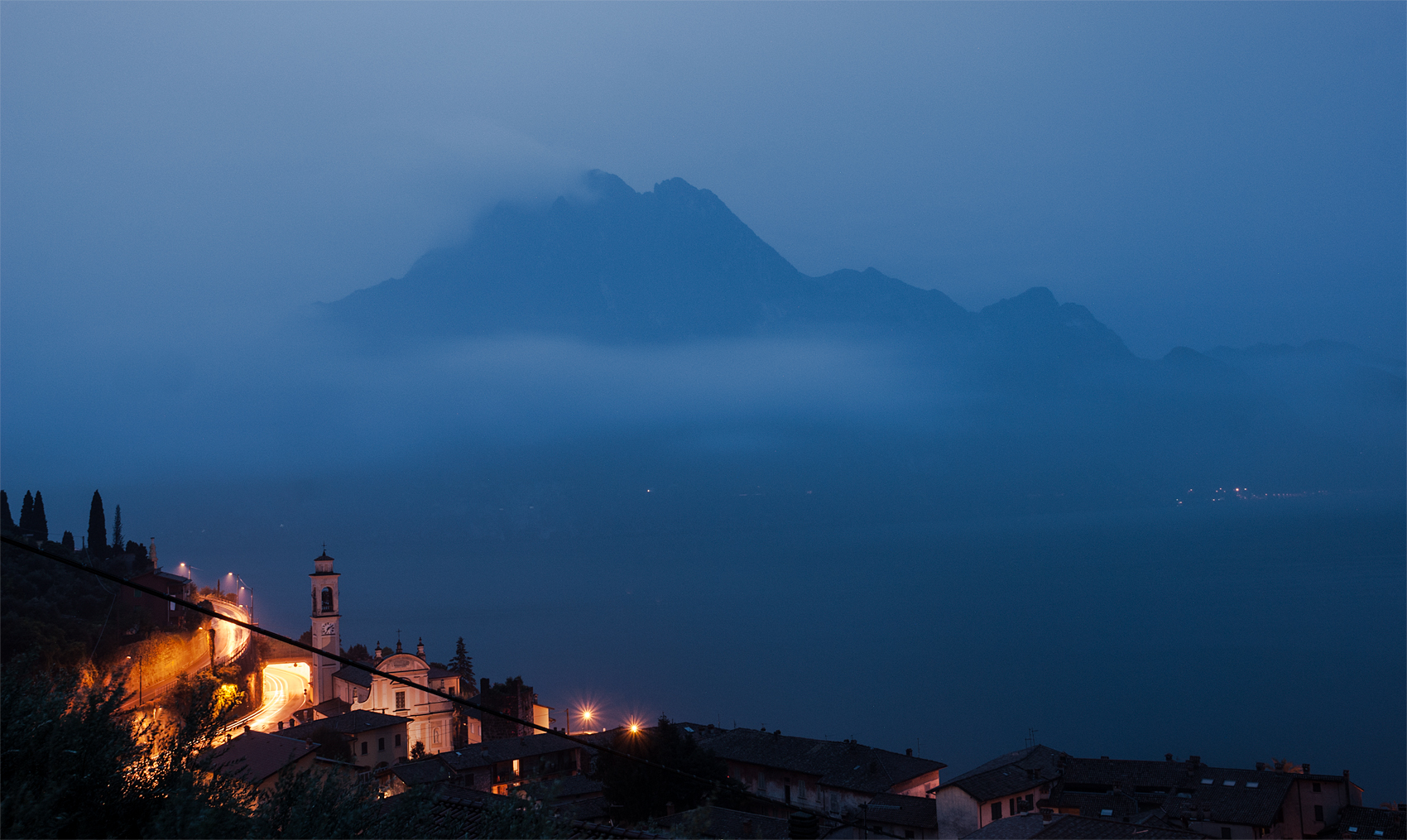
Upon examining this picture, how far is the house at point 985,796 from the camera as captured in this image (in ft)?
55.8

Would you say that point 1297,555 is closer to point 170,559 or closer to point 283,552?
point 170,559

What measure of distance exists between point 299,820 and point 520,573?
5039 inches

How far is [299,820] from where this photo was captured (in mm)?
5172

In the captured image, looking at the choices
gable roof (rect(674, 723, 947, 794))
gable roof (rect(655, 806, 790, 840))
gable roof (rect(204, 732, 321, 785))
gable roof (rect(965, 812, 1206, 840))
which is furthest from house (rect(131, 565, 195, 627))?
gable roof (rect(965, 812, 1206, 840))

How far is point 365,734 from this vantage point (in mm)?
22078

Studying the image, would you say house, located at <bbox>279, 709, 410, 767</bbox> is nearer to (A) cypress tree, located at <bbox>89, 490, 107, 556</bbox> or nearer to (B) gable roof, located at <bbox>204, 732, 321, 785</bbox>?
(B) gable roof, located at <bbox>204, 732, 321, 785</bbox>

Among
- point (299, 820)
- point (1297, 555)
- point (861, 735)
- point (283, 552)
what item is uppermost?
point (283, 552)

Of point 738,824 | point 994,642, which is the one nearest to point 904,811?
point 738,824

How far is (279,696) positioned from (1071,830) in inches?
1088

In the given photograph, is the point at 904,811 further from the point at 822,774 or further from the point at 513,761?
the point at 513,761

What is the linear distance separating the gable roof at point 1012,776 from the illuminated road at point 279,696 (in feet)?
56.4

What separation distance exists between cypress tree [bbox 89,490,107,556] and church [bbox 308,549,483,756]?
1180 cm

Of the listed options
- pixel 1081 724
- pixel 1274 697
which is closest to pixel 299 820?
pixel 1081 724

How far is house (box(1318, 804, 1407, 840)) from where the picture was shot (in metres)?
15.3
